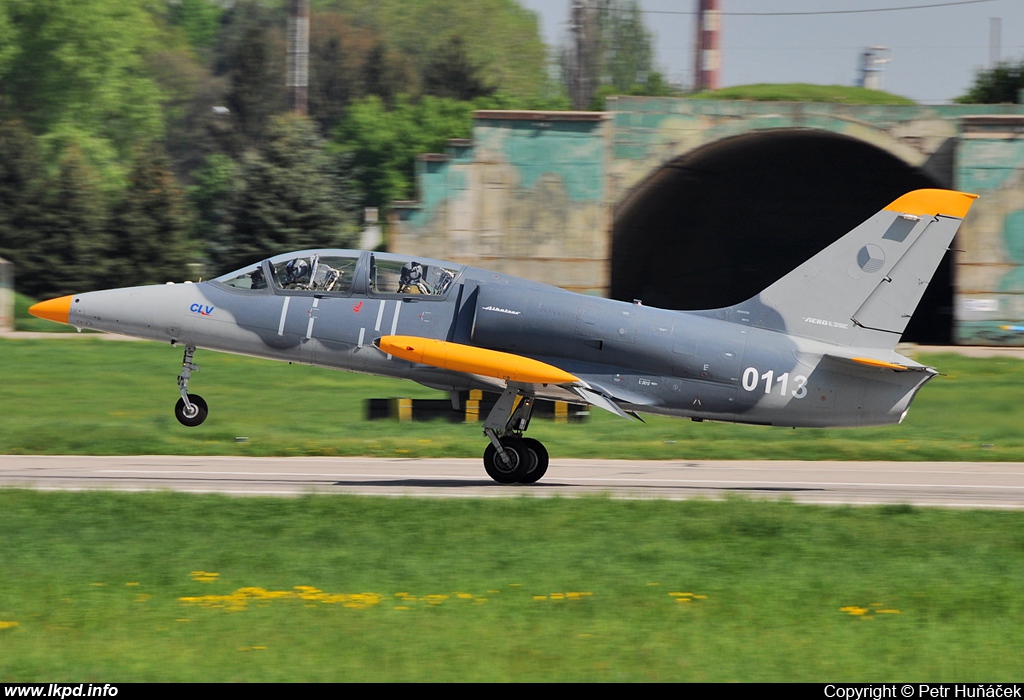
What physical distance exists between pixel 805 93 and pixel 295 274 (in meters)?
37.7

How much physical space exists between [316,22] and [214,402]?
397 feet

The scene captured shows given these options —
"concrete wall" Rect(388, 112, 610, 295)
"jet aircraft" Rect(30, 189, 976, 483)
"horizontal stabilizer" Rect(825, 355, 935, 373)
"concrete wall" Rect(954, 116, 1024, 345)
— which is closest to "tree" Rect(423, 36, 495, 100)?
"concrete wall" Rect(388, 112, 610, 295)

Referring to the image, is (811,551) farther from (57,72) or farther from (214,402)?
(57,72)

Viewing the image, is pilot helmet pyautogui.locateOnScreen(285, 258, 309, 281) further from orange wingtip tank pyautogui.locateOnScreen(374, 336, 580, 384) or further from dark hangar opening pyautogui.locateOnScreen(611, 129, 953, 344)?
dark hangar opening pyautogui.locateOnScreen(611, 129, 953, 344)

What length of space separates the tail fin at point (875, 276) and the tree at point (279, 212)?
114 feet

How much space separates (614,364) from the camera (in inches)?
646

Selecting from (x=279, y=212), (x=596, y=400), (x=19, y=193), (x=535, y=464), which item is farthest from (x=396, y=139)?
(x=596, y=400)

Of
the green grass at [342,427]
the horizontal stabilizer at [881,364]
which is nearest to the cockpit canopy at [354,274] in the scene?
the green grass at [342,427]

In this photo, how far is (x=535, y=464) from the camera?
16891mm

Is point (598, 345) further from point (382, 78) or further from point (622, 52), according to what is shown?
point (622, 52)

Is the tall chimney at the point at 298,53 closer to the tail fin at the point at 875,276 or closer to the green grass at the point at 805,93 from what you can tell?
the green grass at the point at 805,93

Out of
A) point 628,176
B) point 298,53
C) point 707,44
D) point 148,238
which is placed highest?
point 707,44

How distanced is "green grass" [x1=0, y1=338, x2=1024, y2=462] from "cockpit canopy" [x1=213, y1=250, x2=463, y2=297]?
4.80 metres

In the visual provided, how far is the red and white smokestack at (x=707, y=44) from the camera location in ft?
267
